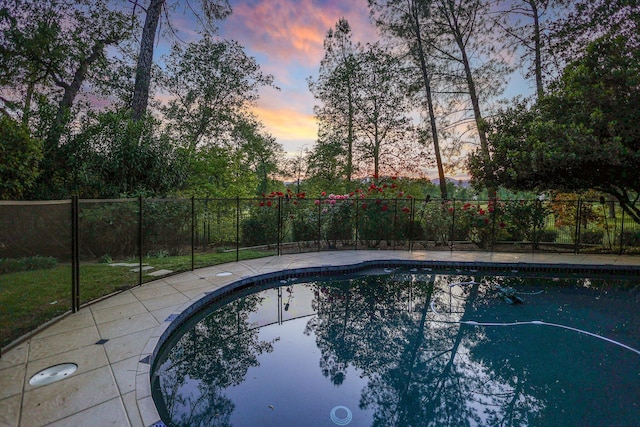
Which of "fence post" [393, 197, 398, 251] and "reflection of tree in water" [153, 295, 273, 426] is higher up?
"fence post" [393, 197, 398, 251]

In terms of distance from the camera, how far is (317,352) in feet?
11.9

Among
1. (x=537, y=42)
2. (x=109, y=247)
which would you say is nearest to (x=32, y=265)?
(x=109, y=247)

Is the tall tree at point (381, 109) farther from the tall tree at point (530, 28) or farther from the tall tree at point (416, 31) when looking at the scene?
the tall tree at point (530, 28)

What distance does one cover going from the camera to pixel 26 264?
10.7ft

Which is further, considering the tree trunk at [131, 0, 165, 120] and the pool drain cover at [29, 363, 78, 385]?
the tree trunk at [131, 0, 165, 120]

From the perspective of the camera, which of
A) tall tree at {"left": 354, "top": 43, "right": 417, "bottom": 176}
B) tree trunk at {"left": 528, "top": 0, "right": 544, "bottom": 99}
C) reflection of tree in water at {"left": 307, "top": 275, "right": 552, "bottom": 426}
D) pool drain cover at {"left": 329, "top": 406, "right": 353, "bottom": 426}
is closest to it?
pool drain cover at {"left": 329, "top": 406, "right": 353, "bottom": 426}

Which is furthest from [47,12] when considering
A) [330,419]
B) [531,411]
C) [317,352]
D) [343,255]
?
[531,411]

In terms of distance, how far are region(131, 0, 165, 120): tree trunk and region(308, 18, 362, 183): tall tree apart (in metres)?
6.17

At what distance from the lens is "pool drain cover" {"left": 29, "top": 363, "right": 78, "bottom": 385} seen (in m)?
2.34

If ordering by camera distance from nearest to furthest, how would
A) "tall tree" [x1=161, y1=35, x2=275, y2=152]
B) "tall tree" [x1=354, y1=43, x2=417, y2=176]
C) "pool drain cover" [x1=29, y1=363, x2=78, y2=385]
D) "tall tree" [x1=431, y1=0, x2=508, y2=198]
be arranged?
"pool drain cover" [x1=29, y1=363, x2=78, y2=385] → "tall tree" [x1=431, y1=0, x2=508, y2=198] → "tall tree" [x1=161, y1=35, x2=275, y2=152] → "tall tree" [x1=354, y1=43, x2=417, y2=176]

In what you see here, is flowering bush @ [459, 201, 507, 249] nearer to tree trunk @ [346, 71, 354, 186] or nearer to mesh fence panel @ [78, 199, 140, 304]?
tree trunk @ [346, 71, 354, 186]

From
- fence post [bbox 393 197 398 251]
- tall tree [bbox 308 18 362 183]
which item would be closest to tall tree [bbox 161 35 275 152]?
tall tree [bbox 308 18 362 183]

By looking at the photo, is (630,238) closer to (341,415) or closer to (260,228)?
(260,228)

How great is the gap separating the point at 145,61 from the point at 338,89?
284 inches
